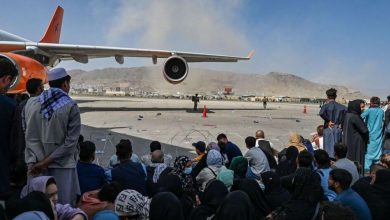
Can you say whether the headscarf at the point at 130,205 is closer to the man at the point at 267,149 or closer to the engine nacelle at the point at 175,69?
the man at the point at 267,149

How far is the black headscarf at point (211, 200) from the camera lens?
3.71m

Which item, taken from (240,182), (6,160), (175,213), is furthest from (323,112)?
(6,160)

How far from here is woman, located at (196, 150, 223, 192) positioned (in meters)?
4.55

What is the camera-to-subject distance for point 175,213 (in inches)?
133

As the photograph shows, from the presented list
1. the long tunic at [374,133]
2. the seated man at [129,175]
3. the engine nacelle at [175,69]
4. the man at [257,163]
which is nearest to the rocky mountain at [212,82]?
the engine nacelle at [175,69]

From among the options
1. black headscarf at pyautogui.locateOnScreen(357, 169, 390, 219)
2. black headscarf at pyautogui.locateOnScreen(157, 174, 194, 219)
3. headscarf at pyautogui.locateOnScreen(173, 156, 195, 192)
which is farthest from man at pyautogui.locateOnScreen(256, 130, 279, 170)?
black headscarf at pyautogui.locateOnScreen(157, 174, 194, 219)

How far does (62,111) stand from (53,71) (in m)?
0.43

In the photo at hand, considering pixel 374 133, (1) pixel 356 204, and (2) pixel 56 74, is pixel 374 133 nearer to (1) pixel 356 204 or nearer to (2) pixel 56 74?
(1) pixel 356 204

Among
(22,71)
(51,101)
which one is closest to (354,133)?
(51,101)

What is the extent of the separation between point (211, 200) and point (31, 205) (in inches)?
67.7

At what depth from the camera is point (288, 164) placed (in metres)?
5.39

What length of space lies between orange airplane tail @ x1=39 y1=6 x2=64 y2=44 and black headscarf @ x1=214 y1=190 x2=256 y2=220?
19.9 metres

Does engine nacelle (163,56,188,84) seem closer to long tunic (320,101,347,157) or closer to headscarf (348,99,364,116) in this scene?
long tunic (320,101,347,157)

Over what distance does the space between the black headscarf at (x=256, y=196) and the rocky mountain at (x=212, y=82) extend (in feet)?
381
